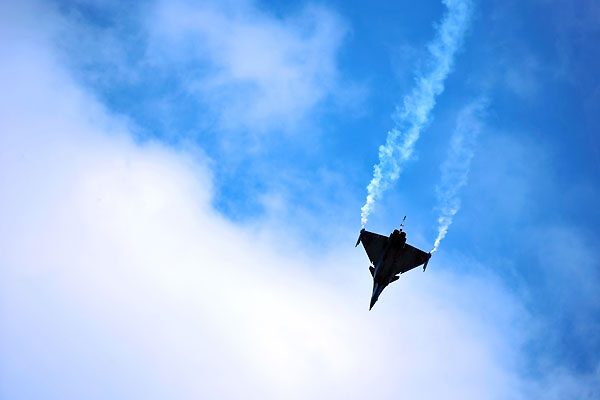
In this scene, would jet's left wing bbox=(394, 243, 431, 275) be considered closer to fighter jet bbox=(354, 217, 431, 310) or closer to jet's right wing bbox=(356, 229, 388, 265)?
fighter jet bbox=(354, 217, 431, 310)

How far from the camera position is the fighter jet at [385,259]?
4031 centimetres

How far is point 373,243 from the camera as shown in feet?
136

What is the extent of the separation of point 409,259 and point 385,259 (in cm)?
296

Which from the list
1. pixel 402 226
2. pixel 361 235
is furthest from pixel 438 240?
pixel 361 235

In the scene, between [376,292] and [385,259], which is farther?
[376,292]

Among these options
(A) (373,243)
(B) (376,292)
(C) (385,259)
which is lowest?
(B) (376,292)

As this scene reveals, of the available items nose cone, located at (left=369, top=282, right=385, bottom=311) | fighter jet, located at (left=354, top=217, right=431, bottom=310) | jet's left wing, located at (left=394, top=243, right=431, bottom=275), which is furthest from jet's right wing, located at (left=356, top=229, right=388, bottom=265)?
nose cone, located at (left=369, top=282, right=385, bottom=311)

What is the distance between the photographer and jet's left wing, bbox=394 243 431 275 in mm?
41000

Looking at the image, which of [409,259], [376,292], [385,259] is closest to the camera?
[385,259]

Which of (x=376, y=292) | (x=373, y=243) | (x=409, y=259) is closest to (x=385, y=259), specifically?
(x=373, y=243)

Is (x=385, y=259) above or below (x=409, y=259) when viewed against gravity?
below

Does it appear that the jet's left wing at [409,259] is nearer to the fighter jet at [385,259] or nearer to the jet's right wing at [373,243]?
the fighter jet at [385,259]

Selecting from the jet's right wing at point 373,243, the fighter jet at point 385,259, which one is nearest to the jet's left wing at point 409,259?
the fighter jet at point 385,259

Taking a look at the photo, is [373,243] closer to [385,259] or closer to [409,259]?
[385,259]
